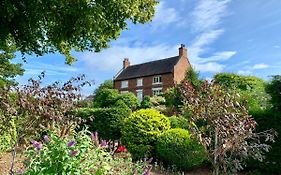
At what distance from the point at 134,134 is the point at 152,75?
34485 mm

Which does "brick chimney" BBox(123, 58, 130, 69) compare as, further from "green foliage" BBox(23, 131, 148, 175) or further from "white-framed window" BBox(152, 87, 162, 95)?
"green foliage" BBox(23, 131, 148, 175)

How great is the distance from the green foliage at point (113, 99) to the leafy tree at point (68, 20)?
4.77 meters

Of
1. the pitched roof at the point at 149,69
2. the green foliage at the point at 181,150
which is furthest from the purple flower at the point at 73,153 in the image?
the pitched roof at the point at 149,69

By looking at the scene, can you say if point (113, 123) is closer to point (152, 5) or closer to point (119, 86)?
point (152, 5)

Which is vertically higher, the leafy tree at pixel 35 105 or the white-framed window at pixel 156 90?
the white-framed window at pixel 156 90

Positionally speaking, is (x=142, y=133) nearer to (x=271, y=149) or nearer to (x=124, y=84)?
(x=271, y=149)

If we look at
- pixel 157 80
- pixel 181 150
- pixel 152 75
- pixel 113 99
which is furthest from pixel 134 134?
pixel 152 75

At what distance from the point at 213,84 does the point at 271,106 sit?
19.6 feet

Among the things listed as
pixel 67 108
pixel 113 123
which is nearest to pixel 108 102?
pixel 113 123

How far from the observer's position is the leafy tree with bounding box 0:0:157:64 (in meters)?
13.6

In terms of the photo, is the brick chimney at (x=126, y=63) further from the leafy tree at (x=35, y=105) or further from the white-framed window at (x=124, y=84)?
the leafy tree at (x=35, y=105)

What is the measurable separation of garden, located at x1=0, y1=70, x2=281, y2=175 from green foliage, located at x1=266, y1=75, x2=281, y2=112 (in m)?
0.04

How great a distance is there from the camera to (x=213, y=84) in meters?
8.74

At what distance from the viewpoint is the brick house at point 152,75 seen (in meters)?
44.7
